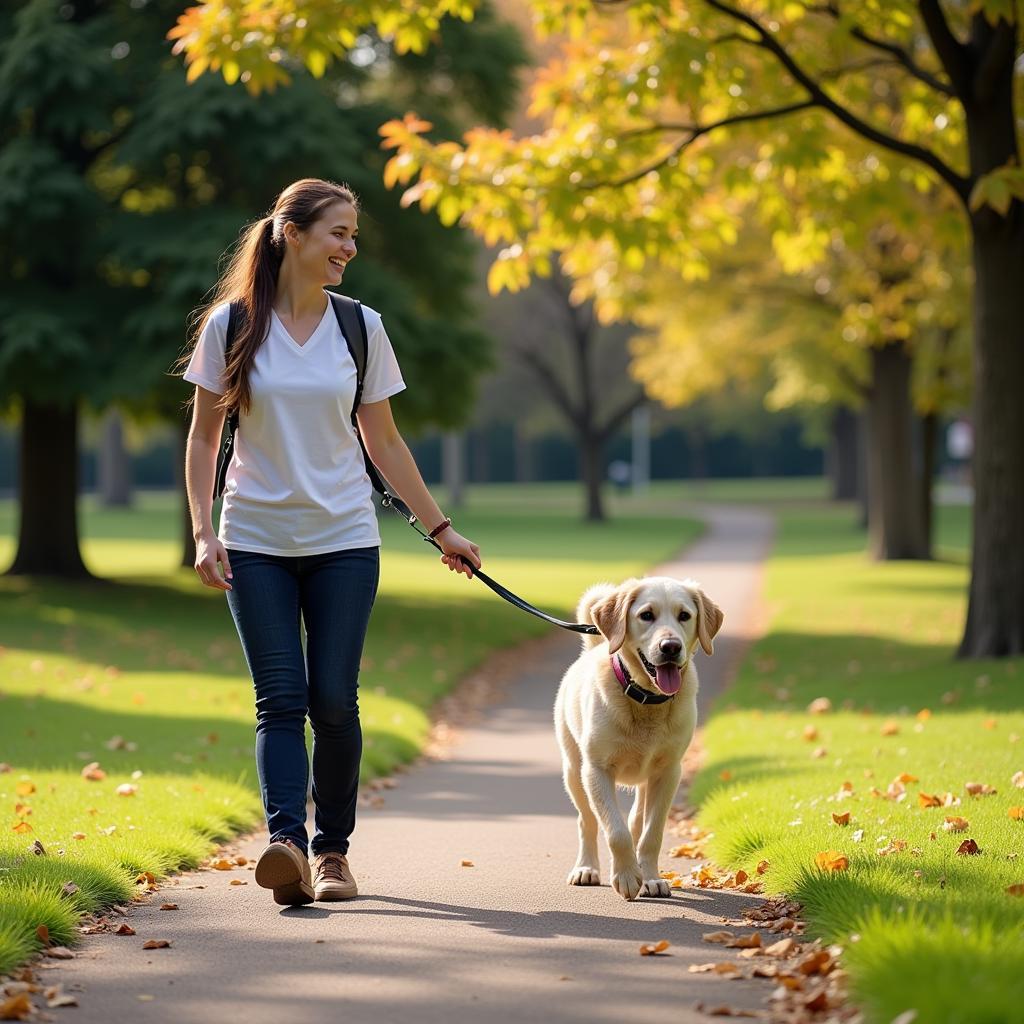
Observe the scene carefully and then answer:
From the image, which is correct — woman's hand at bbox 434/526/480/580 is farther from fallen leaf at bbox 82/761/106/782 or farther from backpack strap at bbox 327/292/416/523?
fallen leaf at bbox 82/761/106/782

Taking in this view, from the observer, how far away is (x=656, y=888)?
5914 millimetres

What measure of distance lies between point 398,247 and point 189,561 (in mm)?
6981

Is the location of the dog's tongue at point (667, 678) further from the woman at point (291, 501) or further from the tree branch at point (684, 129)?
the tree branch at point (684, 129)

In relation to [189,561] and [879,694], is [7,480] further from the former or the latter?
[879,694]

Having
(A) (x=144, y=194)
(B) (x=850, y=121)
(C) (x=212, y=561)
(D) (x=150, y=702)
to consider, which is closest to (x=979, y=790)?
(C) (x=212, y=561)

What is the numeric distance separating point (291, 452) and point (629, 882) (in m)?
2.00

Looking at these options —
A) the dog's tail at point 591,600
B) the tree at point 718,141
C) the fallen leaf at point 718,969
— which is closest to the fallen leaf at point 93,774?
the dog's tail at point 591,600

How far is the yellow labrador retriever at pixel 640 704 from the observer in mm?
5742

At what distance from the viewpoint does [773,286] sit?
27594mm

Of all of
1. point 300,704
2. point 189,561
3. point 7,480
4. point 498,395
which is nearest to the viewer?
point 300,704

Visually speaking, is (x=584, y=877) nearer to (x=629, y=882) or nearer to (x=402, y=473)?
(x=629, y=882)

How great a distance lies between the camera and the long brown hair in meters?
5.48

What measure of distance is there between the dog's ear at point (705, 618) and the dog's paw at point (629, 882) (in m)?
0.86

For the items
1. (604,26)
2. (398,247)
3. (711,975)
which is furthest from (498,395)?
(711,975)
